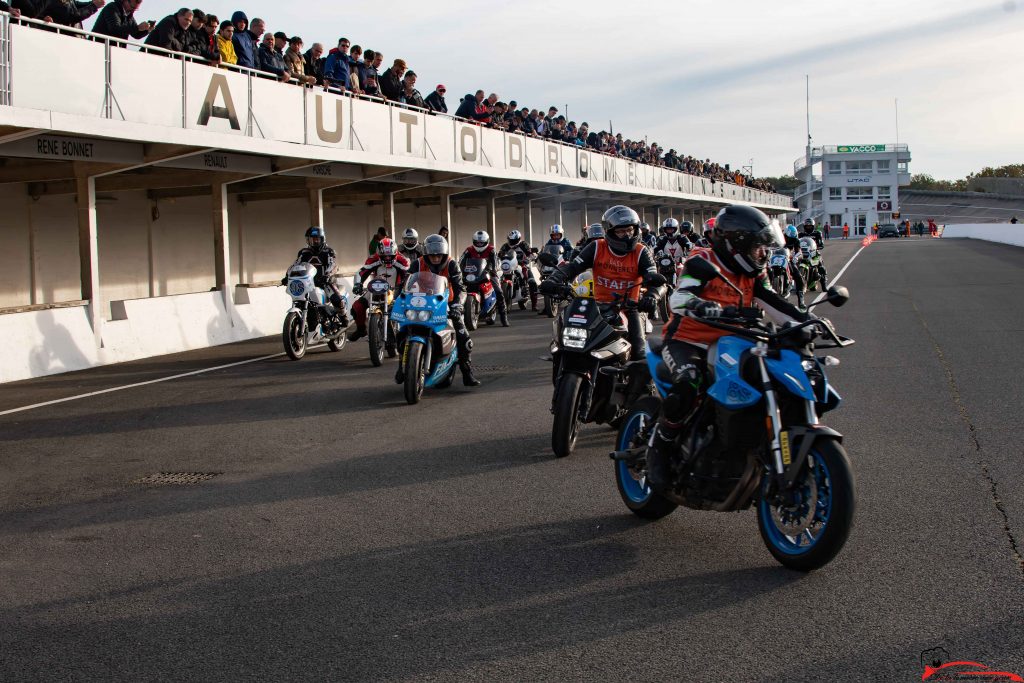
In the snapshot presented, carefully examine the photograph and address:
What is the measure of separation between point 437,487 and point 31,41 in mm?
9063

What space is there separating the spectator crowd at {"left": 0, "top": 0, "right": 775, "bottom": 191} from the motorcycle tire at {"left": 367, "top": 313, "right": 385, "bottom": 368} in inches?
204

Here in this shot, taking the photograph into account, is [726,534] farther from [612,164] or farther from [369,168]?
[612,164]

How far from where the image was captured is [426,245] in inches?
472

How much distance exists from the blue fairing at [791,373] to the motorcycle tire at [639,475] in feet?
3.20

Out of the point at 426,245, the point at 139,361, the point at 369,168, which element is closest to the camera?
the point at 426,245

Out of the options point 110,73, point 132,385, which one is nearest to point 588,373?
point 132,385

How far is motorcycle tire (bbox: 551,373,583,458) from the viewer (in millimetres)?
7746

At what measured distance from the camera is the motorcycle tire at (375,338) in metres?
14.4

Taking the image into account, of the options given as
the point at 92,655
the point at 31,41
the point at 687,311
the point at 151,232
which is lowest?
the point at 92,655

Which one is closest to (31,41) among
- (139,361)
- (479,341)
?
(139,361)

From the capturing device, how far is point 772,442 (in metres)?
4.95

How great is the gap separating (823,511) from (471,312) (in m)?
14.8

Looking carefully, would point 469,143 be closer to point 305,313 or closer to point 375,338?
point 305,313

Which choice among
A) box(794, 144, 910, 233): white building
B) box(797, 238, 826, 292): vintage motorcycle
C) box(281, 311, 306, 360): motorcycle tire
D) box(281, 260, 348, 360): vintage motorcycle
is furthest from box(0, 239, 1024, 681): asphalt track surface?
box(794, 144, 910, 233): white building
